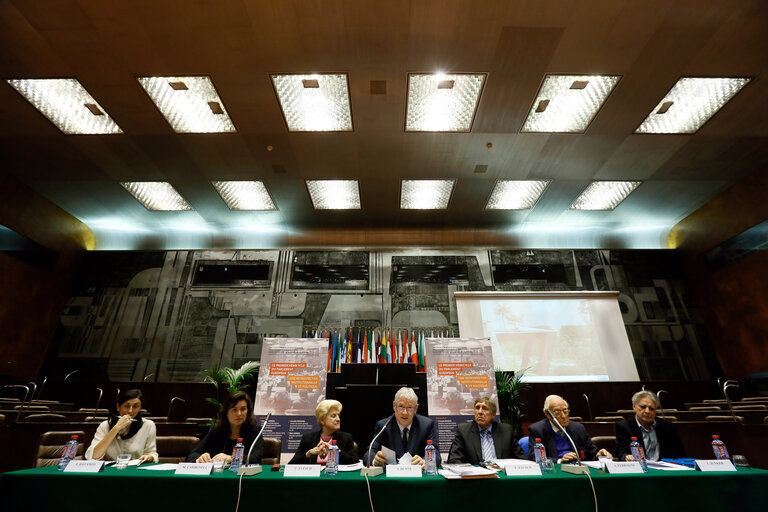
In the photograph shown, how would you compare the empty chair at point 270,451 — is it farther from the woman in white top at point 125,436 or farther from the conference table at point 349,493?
the conference table at point 349,493

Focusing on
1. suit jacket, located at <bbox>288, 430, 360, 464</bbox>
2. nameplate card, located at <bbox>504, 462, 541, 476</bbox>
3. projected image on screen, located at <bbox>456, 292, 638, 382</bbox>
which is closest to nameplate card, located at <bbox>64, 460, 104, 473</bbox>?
suit jacket, located at <bbox>288, 430, 360, 464</bbox>

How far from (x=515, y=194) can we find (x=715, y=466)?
6151 mm

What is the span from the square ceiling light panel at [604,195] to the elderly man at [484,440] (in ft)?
18.6

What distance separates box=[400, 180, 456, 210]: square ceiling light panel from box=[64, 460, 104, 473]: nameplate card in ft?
19.9

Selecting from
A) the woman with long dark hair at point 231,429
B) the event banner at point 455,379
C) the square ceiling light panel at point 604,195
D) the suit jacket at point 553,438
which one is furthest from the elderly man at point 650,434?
the square ceiling light panel at point 604,195

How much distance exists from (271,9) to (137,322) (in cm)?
691

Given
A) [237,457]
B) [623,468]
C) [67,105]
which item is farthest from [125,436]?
[67,105]

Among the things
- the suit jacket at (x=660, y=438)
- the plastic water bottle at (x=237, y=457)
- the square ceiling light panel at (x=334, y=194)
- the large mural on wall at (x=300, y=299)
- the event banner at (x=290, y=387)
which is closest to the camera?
the plastic water bottle at (x=237, y=457)

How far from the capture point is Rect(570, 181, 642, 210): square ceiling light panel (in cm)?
721

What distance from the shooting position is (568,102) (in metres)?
5.40

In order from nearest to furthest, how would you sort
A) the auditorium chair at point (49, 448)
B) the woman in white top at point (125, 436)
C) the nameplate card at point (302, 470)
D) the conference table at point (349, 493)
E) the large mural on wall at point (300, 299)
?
1. the conference table at point (349, 493)
2. the nameplate card at point (302, 470)
3. the auditorium chair at point (49, 448)
4. the woman in white top at point (125, 436)
5. the large mural on wall at point (300, 299)

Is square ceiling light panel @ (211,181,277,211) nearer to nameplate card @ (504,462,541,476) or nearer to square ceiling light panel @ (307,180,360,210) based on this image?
square ceiling light panel @ (307,180,360,210)

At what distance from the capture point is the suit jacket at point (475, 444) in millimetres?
2842

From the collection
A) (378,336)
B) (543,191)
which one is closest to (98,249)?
(378,336)
